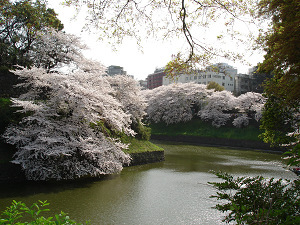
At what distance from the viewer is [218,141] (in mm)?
26812

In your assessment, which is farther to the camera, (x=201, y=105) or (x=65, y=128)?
(x=201, y=105)

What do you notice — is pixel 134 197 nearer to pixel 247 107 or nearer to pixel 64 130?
pixel 64 130

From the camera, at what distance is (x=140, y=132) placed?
58.1 feet

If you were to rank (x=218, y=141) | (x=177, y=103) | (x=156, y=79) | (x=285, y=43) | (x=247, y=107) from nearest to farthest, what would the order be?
(x=285, y=43) → (x=218, y=141) → (x=247, y=107) → (x=177, y=103) → (x=156, y=79)

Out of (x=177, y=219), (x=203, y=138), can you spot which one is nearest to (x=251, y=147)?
(x=203, y=138)

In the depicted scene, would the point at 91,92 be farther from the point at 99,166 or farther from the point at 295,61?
the point at 295,61

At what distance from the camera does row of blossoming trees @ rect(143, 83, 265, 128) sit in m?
28.6

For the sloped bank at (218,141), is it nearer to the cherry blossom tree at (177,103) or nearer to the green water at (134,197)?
the cherry blossom tree at (177,103)

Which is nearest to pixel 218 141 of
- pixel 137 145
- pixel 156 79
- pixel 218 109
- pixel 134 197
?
pixel 218 109

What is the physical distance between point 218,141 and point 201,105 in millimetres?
8278

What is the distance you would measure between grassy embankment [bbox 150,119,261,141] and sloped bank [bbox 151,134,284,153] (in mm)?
357

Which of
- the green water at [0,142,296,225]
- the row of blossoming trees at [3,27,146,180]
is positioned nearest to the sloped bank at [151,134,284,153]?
the green water at [0,142,296,225]

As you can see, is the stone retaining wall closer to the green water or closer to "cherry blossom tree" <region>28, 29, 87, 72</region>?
the green water

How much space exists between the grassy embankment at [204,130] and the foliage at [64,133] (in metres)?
17.2
